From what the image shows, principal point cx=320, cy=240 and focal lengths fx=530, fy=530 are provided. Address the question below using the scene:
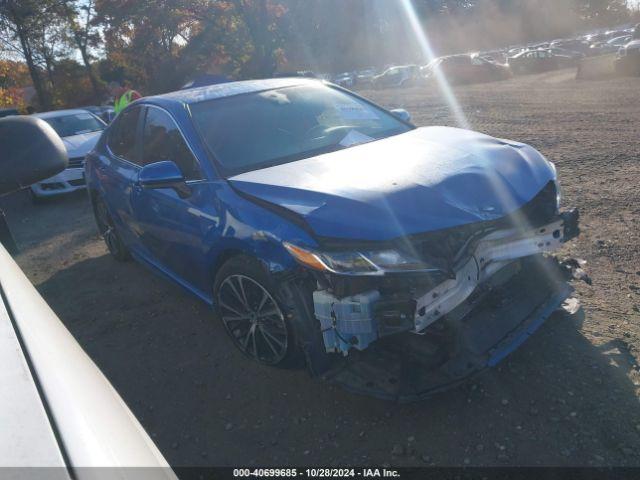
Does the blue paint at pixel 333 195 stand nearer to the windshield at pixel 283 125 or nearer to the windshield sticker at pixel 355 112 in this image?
the windshield at pixel 283 125

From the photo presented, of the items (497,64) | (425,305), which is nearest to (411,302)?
(425,305)

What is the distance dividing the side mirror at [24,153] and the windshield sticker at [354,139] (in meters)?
1.84

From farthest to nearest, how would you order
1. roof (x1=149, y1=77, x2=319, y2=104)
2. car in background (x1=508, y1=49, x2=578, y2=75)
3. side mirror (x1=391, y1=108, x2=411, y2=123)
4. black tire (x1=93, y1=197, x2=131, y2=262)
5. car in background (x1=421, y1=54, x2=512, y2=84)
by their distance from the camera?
car in background (x1=508, y1=49, x2=578, y2=75) < car in background (x1=421, y1=54, x2=512, y2=84) < black tire (x1=93, y1=197, x2=131, y2=262) < side mirror (x1=391, y1=108, x2=411, y2=123) < roof (x1=149, y1=77, x2=319, y2=104)

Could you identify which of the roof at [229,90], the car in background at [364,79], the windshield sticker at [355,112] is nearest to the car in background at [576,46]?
the car in background at [364,79]

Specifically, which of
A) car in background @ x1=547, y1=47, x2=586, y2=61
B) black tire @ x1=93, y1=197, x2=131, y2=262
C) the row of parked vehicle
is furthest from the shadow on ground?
car in background @ x1=547, y1=47, x2=586, y2=61

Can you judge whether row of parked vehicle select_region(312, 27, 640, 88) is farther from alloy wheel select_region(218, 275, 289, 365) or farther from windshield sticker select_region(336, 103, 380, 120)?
alloy wheel select_region(218, 275, 289, 365)

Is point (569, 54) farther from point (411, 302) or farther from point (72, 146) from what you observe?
point (411, 302)

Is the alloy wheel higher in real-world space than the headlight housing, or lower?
lower

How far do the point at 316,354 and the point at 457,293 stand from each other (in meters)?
0.75

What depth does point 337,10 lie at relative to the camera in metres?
44.8

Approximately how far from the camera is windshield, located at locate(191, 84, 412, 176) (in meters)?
3.46

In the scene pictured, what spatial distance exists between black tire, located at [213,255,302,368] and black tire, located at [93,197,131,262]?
7.95 ft

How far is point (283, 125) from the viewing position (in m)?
3.76

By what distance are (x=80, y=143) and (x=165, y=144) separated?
615cm
